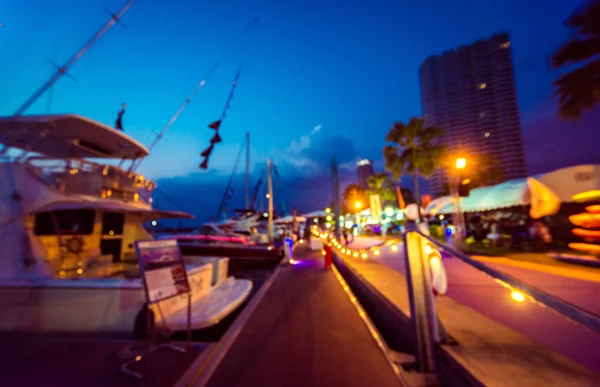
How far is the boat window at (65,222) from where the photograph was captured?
6.48 meters

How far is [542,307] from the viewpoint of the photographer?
16.3 ft

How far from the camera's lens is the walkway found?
2.66 m

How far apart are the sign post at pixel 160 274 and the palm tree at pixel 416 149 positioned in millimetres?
20212

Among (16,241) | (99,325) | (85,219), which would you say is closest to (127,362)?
(99,325)

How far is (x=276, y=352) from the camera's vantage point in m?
3.71

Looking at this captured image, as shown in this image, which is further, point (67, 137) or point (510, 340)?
point (67, 137)

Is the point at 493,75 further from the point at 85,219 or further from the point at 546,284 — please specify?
the point at 85,219

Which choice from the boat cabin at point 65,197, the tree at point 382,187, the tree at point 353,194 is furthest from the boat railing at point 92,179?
the tree at point 353,194

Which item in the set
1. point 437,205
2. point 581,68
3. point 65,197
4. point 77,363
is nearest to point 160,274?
point 77,363

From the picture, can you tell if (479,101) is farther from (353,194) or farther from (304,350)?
(304,350)

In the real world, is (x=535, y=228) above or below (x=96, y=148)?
below

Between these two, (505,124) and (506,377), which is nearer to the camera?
(506,377)

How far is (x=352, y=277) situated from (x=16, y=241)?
28.5 ft

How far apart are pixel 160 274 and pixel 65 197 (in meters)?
4.37
